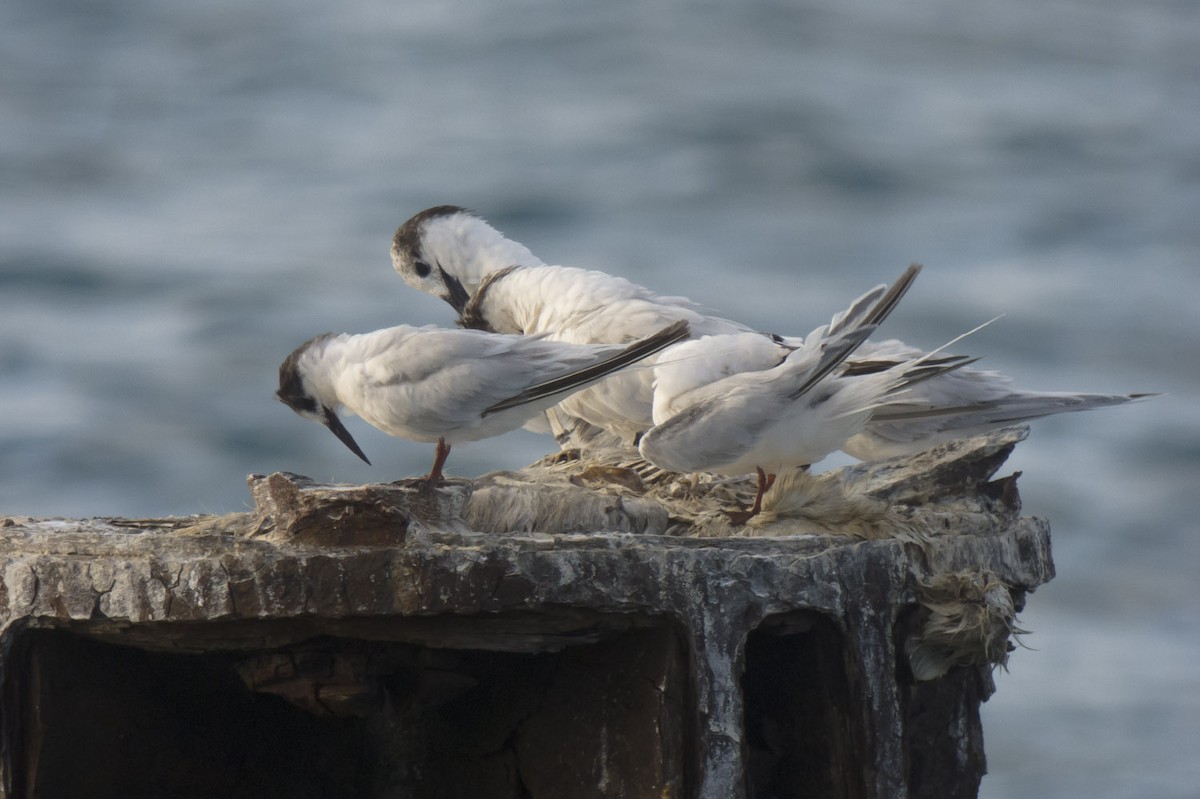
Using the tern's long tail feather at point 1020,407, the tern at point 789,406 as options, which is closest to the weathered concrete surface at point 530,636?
the tern at point 789,406

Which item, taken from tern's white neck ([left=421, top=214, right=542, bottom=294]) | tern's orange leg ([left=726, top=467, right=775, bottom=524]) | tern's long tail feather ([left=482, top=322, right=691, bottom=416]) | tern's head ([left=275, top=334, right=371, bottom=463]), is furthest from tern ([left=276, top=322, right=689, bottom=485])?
tern's white neck ([left=421, top=214, right=542, bottom=294])

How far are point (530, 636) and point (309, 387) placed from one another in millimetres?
1908

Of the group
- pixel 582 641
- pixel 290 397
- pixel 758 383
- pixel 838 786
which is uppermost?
pixel 290 397

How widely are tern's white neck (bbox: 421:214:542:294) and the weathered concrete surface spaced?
2646mm

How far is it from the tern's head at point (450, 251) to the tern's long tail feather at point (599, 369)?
2344 millimetres

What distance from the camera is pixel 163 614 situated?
3865mm

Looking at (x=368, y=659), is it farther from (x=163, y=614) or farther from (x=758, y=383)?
(x=758, y=383)

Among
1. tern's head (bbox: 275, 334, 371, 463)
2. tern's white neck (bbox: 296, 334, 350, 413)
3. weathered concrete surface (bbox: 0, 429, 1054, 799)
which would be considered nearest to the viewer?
weathered concrete surface (bbox: 0, 429, 1054, 799)

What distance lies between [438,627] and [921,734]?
1531 millimetres

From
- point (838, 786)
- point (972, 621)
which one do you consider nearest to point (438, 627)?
point (838, 786)

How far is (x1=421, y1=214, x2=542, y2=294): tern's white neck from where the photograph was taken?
7.29 meters

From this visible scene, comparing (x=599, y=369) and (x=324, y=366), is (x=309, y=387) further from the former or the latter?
(x=599, y=369)

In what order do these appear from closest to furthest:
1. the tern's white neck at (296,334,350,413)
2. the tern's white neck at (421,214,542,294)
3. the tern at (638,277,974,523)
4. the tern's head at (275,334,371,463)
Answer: the tern at (638,277,974,523)
the tern's white neck at (296,334,350,413)
the tern's head at (275,334,371,463)
the tern's white neck at (421,214,542,294)

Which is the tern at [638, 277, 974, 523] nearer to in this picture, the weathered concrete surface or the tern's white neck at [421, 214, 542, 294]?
the weathered concrete surface
